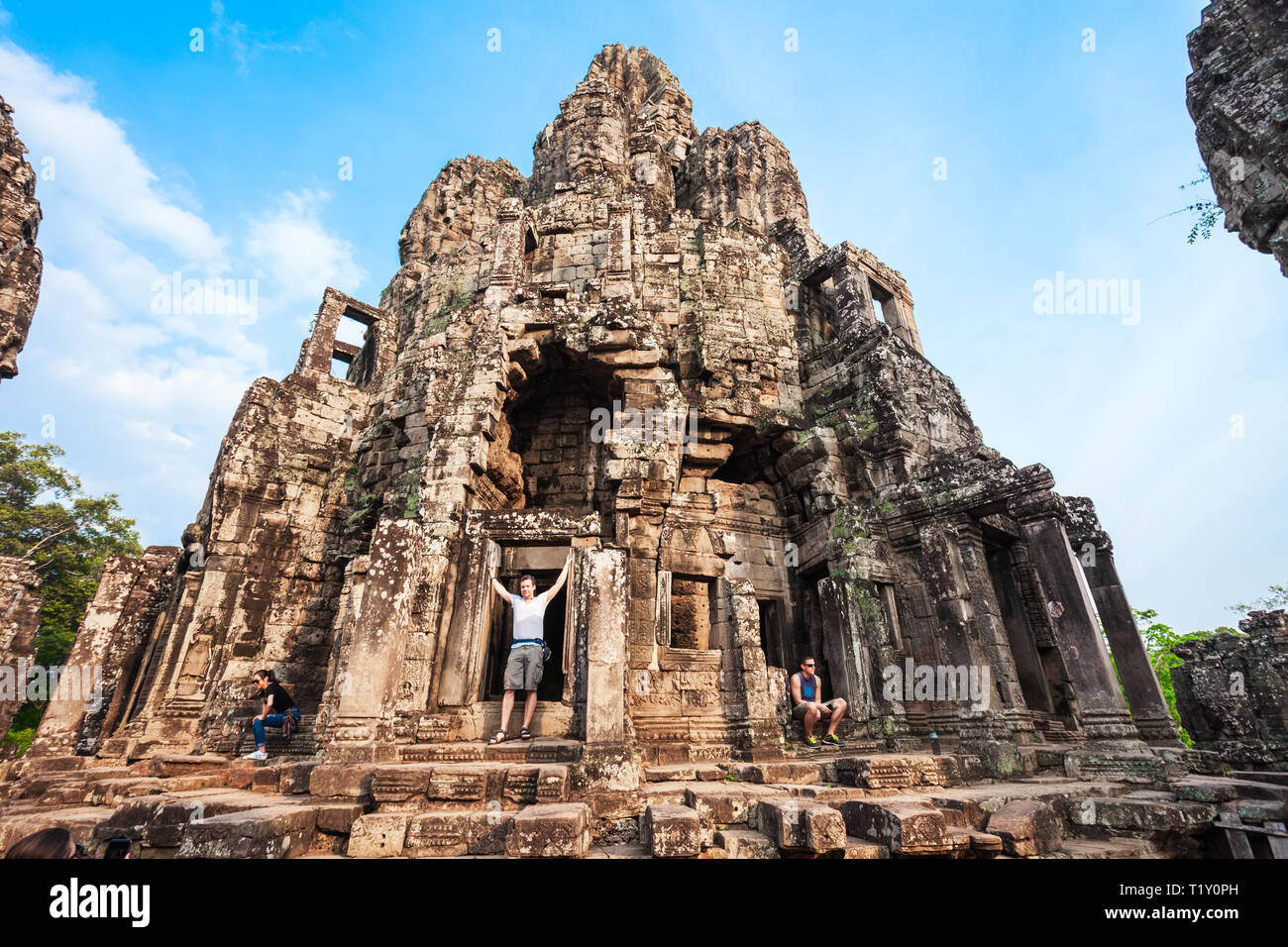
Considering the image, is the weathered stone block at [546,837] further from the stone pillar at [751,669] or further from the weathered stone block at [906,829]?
the stone pillar at [751,669]

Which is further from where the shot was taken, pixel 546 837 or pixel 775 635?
pixel 775 635

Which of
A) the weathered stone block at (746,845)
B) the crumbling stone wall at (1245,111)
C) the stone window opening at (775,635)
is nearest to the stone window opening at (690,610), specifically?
the stone window opening at (775,635)

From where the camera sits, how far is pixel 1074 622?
7910 mm

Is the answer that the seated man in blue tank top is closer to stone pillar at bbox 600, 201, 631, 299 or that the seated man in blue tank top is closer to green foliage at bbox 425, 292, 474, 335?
stone pillar at bbox 600, 201, 631, 299

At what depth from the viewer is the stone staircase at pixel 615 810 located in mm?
3465

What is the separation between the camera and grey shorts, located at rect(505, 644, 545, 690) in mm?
6289

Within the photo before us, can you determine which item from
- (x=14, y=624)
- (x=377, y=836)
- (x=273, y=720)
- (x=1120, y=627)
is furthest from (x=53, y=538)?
(x=1120, y=627)

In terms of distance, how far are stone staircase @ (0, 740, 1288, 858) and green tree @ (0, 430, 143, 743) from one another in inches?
855

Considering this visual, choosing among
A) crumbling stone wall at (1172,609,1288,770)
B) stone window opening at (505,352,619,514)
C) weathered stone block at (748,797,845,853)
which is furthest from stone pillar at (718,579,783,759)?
crumbling stone wall at (1172,609,1288,770)

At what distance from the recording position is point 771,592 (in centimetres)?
1101

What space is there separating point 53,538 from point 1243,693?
3828 cm
